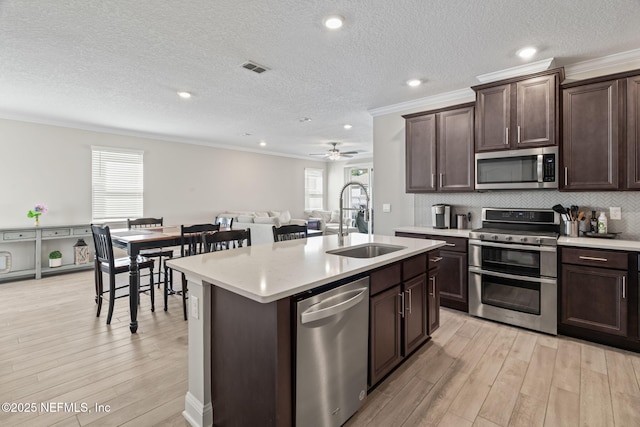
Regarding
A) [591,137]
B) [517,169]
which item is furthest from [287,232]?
[591,137]

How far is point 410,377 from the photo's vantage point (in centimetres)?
223

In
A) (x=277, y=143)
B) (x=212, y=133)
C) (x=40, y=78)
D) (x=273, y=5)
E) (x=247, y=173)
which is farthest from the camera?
(x=247, y=173)

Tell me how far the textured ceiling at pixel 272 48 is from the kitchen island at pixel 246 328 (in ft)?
5.93

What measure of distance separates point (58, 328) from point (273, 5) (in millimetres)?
3581

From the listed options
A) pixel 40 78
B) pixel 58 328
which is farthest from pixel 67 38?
pixel 58 328

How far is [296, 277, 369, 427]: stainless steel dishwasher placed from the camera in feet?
4.75

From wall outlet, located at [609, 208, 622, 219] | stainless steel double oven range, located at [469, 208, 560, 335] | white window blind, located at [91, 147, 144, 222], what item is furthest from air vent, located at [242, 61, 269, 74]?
white window blind, located at [91, 147, 144, 222]

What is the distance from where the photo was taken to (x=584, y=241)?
9.33 ft

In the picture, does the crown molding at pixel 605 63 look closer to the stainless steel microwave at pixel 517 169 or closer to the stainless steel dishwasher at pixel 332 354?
the stainless steel microwave at pixel 517 169

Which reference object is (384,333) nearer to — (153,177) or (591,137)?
(591,137)

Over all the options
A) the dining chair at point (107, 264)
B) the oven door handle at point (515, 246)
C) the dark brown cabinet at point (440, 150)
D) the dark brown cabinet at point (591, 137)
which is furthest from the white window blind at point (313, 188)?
the dark brown cabinet at point (591, 137)

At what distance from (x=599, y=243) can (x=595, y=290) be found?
419mm

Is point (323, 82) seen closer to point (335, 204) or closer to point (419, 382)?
point (419, 382)

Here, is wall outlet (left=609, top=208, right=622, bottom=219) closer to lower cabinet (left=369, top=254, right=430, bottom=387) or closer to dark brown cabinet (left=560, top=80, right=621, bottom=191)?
dark brown cabinet (left=560, top=80, right=621, bottom=191)
